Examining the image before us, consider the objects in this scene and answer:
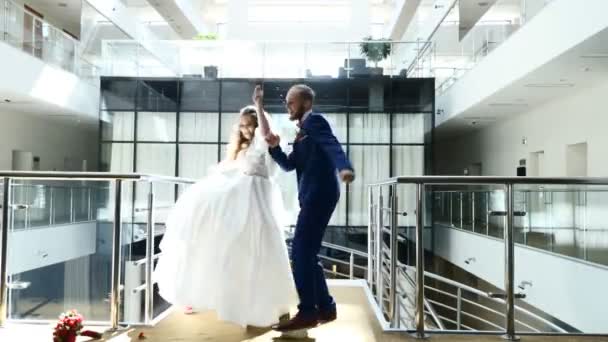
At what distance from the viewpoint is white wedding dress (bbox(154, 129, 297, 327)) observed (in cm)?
295

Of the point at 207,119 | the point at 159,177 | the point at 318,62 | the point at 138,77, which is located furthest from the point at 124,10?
the point at 159,177

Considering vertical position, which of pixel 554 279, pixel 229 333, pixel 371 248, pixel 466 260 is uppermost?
pixel 371 248

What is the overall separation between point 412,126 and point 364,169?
1.51 metres

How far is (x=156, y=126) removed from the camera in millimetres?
13664

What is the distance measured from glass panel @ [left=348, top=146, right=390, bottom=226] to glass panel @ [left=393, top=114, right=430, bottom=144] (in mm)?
551

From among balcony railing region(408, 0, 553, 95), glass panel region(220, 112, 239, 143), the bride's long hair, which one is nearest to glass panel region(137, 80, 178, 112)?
glass panel region(220, 112, 239, 143)

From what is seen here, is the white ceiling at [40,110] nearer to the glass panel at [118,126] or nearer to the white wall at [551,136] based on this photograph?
the glass panel at [118,126]

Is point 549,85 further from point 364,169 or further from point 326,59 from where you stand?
point 326,59

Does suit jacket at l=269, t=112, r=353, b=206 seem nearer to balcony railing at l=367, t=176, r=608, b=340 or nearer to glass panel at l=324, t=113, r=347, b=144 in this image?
balcony railing at l=367, t=176, r=608, b=340

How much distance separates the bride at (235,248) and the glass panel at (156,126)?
10.7 m

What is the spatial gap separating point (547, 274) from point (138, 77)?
10028 mm

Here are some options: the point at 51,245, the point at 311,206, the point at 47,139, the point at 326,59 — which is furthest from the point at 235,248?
the point at 47,139

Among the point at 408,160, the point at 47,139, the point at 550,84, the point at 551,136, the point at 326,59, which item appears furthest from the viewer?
the point at 47,139

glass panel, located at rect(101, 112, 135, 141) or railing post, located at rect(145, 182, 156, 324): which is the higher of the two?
glass panel, located at rect(101, 112, 135, 141)
